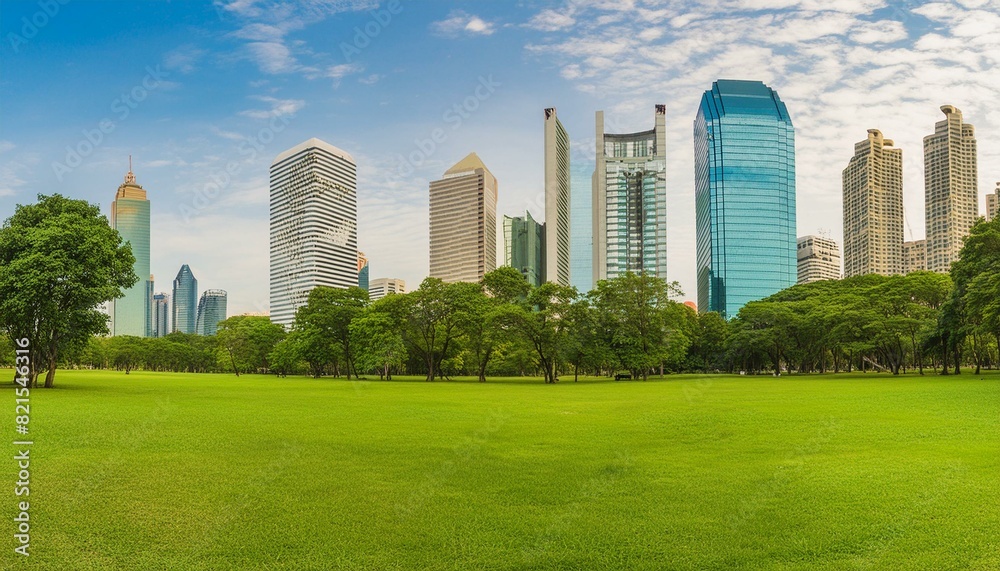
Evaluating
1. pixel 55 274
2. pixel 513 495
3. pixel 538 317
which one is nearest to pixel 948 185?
pixel 538 317

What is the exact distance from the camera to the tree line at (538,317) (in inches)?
1219

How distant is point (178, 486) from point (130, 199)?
140 meters

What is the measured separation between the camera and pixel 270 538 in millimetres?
7965

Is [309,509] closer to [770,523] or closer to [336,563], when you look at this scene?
[336,563]

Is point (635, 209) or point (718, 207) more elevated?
point (635, 209)

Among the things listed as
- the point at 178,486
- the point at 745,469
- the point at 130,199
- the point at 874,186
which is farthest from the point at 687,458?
the point at 874,186

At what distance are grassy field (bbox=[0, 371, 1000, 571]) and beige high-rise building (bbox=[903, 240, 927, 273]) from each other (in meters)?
201

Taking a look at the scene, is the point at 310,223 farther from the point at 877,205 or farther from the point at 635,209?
the point at 877,205

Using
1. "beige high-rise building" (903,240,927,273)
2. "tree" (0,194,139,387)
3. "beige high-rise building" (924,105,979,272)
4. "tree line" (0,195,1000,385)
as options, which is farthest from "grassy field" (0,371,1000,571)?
"beige high-rise building" (903,240,927,273)

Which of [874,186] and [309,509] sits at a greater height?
[874,186]

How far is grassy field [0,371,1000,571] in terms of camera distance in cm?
748

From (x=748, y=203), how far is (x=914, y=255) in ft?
210

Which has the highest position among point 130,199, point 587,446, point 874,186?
point 874,186

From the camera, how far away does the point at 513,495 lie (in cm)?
1006
